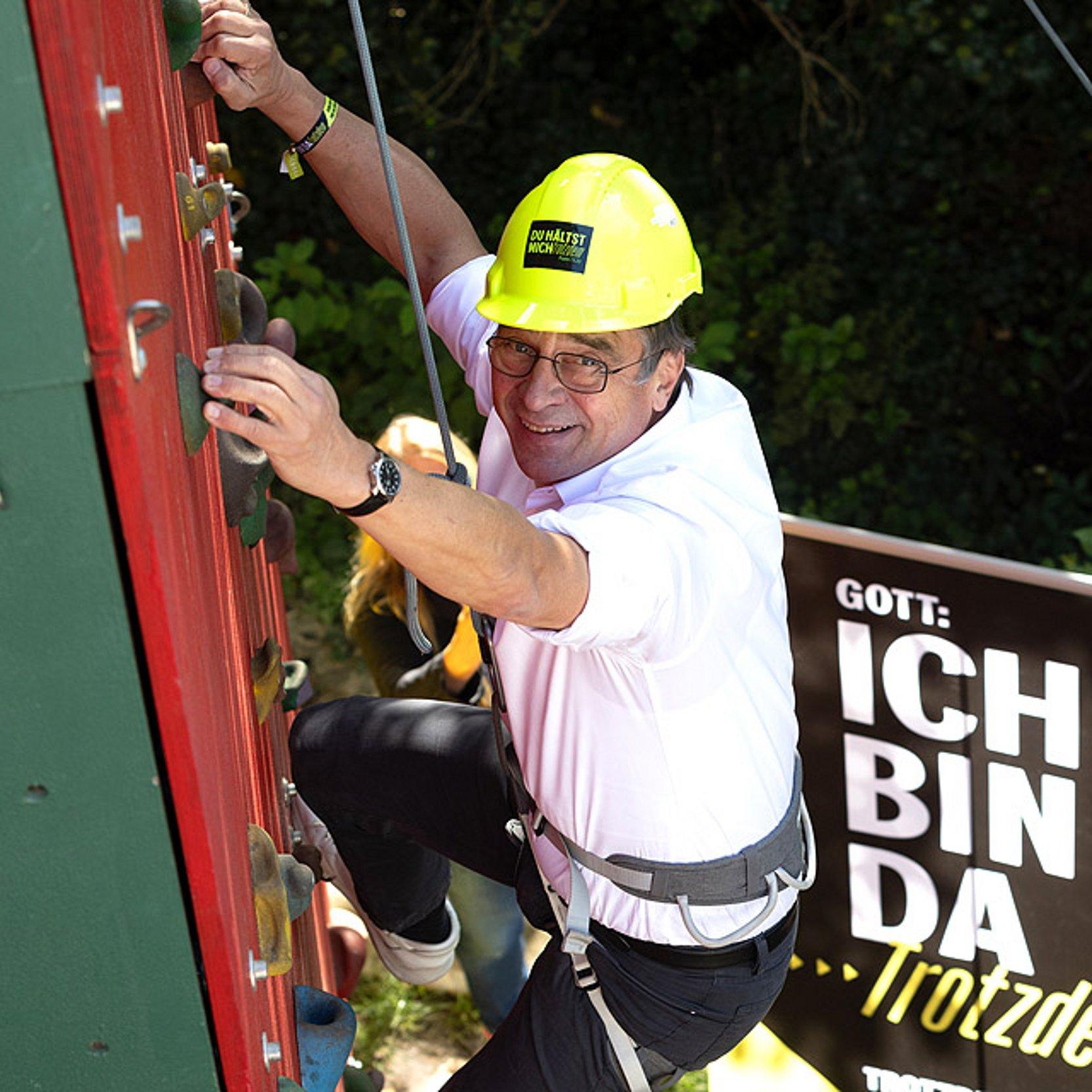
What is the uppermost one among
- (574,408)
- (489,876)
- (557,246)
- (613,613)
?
(557,246)

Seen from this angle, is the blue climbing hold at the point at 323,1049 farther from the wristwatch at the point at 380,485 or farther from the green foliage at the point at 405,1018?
the green foliage at the point at 405,1018

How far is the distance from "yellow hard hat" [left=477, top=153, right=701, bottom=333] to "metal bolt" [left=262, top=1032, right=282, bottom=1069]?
962mm

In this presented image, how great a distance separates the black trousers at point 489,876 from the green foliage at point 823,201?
3862 millimetres

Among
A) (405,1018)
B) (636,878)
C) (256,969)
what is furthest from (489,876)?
(405,1018)

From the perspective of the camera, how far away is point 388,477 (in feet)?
4.59

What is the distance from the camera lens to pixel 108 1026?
140 centimetres

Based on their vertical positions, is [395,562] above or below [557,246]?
below

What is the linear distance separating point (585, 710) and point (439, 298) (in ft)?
2.70

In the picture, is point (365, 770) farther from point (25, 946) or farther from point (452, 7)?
point (452, 7)

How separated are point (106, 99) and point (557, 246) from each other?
1.02m

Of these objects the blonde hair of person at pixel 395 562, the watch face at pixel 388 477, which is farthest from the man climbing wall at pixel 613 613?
the blonde hair of person at pixel 395 562

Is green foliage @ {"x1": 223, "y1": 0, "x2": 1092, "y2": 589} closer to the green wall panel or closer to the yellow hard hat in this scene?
the yellow hard hat

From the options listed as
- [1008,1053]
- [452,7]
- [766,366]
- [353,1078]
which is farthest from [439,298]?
[452,7]

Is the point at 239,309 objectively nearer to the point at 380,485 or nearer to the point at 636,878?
the point at 380,485
